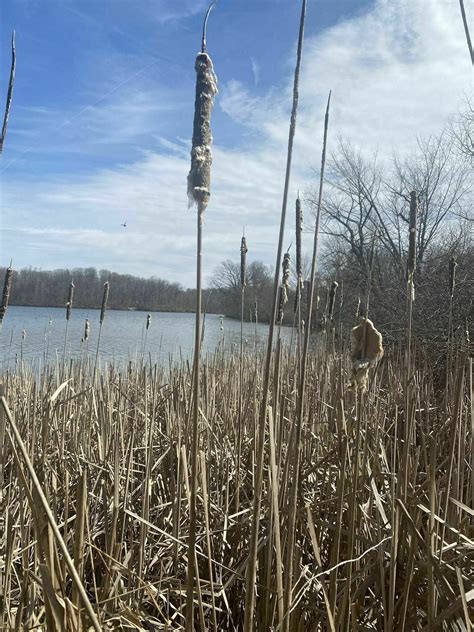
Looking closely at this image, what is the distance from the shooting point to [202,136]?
2.02 feet

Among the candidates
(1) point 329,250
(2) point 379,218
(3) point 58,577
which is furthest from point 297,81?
(1) point 329,250

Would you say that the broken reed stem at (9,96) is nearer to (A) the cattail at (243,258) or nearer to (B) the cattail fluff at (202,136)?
(B) the cattail fluff at (202,136)

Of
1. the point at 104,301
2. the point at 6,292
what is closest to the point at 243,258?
the point at 6,292

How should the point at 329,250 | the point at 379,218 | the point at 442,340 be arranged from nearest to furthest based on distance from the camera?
the point at 442,340, the point at 379,218, the point at 329,250

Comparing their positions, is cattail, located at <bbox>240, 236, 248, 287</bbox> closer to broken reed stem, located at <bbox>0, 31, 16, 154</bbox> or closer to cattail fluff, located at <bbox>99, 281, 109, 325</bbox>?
broken reed stem, located at <bbox>0, 31, 16, 154</bbox>

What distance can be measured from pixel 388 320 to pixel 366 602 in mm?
7731

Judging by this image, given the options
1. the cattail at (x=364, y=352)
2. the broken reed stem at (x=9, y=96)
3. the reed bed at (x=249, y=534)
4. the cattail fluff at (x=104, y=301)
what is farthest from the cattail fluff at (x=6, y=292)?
the cattail fluff at (x=104, y=301)

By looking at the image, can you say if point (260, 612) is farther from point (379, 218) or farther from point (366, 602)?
point (379, 218)

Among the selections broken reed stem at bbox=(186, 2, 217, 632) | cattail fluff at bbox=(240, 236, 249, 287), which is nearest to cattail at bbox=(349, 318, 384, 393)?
broken reed stem at bbox=(186, 2, 217, 632)

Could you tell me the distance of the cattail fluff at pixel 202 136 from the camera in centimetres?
61

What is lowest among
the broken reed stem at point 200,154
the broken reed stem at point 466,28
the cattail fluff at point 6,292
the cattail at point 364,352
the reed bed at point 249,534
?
the reed bed at point 249,534

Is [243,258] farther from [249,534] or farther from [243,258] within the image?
[249,534]

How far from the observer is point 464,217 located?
32.1 feet

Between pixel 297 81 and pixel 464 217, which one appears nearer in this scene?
pixel 297 81
